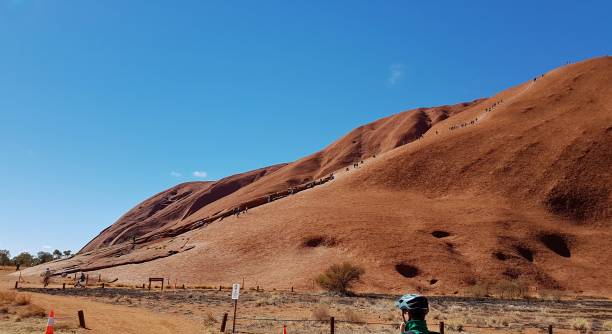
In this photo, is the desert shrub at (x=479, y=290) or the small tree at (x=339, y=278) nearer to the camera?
the small tree at (x=339, y=278)

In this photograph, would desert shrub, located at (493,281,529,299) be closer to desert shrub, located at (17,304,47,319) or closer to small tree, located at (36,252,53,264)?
desert shrub, located at (17,304,47,319)

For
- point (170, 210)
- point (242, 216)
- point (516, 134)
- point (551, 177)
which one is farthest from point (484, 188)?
point (170, 210)

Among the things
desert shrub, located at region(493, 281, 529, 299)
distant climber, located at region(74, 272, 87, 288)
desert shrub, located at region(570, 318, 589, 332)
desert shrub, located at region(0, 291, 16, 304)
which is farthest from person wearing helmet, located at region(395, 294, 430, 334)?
distant climber, located at region(74, 272, 87, 288)

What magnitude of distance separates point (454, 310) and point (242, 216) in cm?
4819

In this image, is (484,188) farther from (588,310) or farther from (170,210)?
(170,210)

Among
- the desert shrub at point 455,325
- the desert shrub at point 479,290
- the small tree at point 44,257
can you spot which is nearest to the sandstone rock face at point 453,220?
the desert shrub at point 479,290

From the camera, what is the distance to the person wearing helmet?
396cm

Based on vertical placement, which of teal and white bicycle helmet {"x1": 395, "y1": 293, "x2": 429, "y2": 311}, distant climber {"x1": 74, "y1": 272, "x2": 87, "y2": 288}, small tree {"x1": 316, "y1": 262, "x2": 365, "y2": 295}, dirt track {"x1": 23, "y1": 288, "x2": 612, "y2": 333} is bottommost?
dirt track {"x1": 23, "y1": 288, "x2": 612, "y2": 333}

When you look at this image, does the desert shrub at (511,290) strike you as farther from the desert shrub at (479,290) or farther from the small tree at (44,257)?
the small tree at (44,257)

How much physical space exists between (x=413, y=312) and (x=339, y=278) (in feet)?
138

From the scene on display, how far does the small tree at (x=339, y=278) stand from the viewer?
44969 mm

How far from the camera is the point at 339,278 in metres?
45.1

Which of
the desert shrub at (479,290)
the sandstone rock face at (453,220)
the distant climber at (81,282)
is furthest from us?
the sandstone rock face at (453,220)

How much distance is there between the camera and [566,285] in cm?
4856
